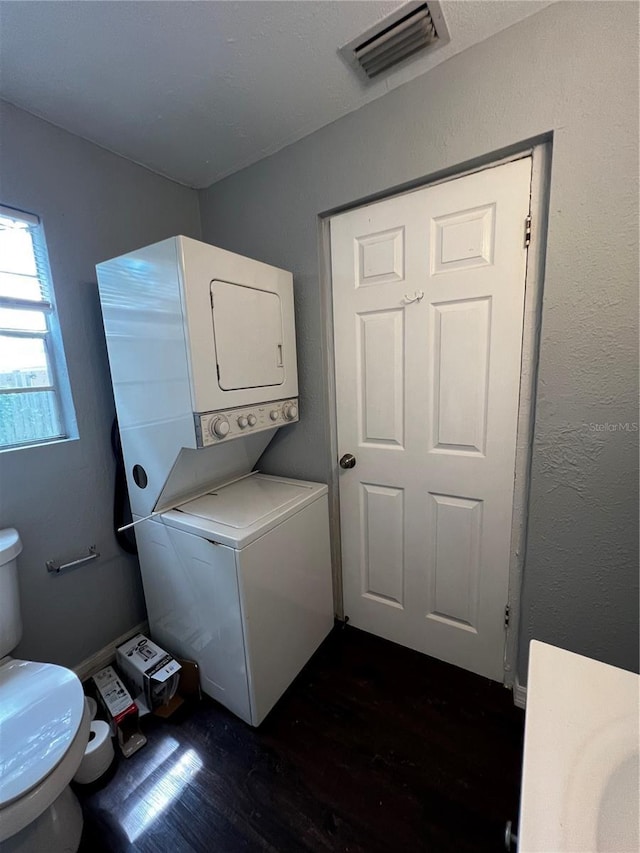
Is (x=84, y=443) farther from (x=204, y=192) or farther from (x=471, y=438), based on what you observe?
(x=471, y=438)

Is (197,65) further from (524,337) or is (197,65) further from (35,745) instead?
(35,745)

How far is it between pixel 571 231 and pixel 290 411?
1255 mm

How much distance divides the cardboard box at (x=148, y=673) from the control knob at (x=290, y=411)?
1.20m

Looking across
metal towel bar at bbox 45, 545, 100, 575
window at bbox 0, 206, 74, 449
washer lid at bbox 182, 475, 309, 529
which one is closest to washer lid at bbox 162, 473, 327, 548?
washer lid at bbox 182, 475, 309, 529

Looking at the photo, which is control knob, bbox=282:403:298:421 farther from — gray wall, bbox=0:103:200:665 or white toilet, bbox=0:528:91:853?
white toilet, bbox=0:528:91:853

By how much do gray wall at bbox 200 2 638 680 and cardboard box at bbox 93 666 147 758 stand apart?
163 centimetres

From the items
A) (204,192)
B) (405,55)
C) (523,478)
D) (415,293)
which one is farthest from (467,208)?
(204,192)

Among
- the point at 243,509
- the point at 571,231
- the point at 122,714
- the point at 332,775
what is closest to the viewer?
the point at 571,231

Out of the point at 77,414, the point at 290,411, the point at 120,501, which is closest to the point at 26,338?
the point at 77,414

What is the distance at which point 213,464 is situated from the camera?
65.5 inches

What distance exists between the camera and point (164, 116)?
142 centimetres

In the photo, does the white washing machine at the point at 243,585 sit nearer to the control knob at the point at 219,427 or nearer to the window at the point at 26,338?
the control knob at the point at 219,427

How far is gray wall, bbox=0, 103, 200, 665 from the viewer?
1.38 metres

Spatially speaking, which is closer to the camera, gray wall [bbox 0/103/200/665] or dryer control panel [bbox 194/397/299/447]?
dryer control panel [bbox 194/397/299/447]
